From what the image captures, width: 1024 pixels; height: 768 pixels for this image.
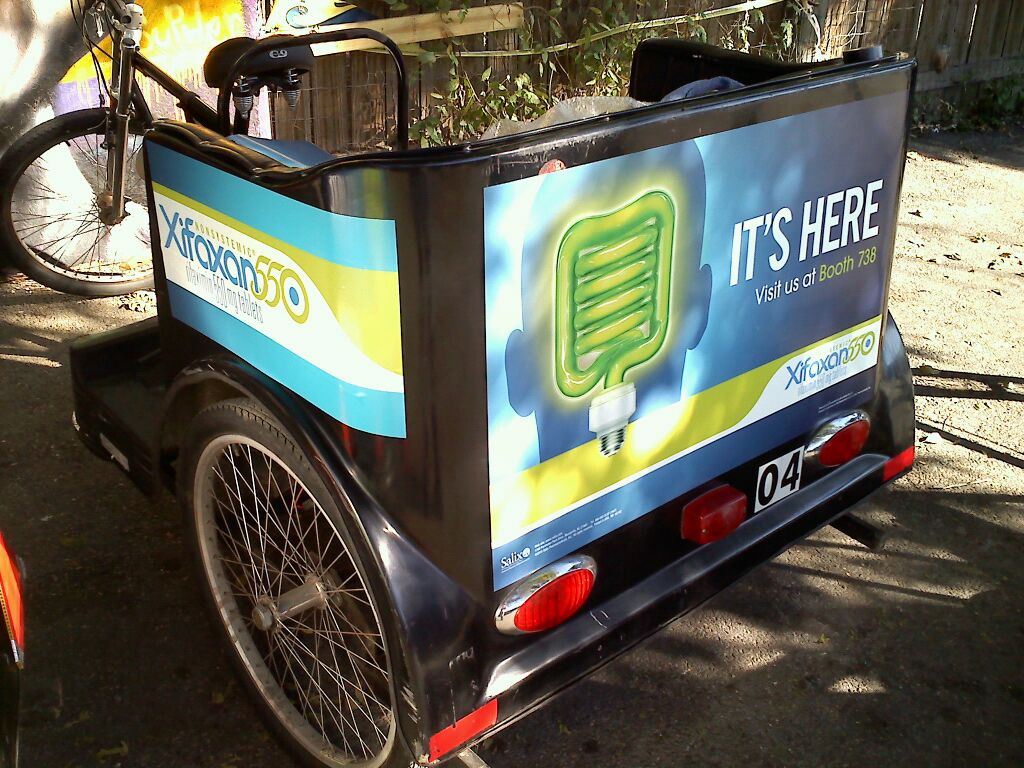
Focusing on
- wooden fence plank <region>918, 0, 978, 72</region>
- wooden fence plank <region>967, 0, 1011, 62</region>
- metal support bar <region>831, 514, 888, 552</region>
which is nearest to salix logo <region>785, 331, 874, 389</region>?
metal support bar <region>831, 514, 888, 552</region>

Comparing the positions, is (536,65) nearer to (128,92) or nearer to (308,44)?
(128,92)

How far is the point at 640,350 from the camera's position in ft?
7.10

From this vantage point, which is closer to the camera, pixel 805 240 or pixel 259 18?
pixel 805 240

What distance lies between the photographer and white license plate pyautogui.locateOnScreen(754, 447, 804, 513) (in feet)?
8.49

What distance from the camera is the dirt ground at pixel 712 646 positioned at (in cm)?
261

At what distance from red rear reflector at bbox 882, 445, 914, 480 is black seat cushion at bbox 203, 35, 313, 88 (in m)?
2.06

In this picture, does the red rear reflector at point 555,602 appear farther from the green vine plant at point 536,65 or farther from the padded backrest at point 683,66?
the green vine plant at point 536,65

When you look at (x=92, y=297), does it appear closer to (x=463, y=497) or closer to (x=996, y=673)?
(x=463, y=497)

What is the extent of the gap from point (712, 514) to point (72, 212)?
13.2 feet

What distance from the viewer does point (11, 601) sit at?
217 centimetres

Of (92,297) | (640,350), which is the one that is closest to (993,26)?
(92,297)

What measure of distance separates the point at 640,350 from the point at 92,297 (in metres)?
3.76

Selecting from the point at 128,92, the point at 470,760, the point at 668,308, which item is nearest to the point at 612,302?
the point at 668,308

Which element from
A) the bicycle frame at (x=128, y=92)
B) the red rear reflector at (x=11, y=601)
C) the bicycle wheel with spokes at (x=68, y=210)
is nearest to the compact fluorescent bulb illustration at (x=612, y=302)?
A: the red rear reflector at (x=11, y=601)
